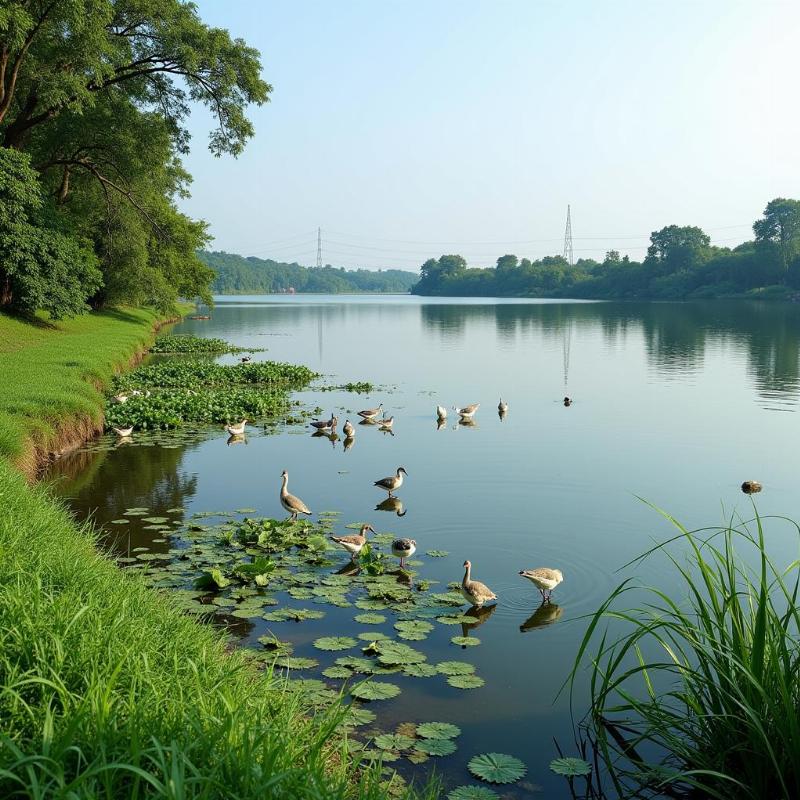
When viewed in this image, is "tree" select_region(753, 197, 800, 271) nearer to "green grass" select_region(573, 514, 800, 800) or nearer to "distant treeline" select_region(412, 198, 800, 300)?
"distant treeline" select_region(412, 198, 800, 300)

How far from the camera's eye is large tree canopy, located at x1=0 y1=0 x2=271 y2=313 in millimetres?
26078

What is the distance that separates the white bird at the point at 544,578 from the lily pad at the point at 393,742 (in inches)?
130

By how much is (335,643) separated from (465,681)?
1.46m

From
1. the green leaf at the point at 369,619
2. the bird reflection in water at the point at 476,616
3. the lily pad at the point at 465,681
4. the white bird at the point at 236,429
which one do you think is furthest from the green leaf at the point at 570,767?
the white bird at the point at 236,429

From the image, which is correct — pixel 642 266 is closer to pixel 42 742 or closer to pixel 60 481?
pixel 60 481

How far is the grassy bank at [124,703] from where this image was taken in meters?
3.77

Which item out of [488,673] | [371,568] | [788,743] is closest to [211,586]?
[371,568]

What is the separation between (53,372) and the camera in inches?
838

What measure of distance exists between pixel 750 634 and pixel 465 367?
32.6 meters

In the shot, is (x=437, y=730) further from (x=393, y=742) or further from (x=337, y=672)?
(x=337, y=672)

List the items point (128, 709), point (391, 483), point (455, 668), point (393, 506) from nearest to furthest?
point (128, 709), point (455, 668), point (393, 506), point (391, 483)

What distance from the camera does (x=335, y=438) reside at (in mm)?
20594

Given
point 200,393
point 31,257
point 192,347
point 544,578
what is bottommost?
point 544,578

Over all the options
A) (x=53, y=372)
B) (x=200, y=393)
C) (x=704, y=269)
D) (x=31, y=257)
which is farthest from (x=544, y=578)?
(x=704, y=269)
